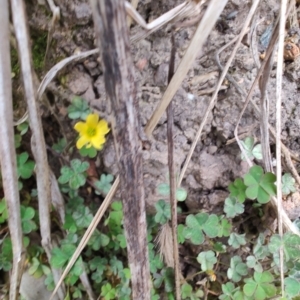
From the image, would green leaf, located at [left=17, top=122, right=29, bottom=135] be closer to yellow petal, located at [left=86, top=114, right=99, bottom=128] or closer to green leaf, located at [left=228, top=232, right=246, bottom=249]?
yellow petal, located at [left=86, top=114, right=99, bottom=128]

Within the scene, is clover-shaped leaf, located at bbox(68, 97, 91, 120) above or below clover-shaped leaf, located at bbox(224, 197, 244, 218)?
above

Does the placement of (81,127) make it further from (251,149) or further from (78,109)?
(251,149)

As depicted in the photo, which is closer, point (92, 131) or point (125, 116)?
point (125, 116)

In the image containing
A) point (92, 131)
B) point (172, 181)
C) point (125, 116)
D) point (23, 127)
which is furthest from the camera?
point (23, 127)

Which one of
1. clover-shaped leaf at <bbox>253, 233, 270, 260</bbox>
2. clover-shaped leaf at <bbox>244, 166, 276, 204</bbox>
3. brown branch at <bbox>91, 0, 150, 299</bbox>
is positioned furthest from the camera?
clover-shaped leaf at <bbox>253, 233, 270, 260</bbox>

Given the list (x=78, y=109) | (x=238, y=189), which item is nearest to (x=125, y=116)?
(x=78, y=109)

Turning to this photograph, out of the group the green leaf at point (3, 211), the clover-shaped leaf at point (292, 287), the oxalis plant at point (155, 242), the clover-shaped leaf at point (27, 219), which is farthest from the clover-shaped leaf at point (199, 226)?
the green leaf at point (3, 211)

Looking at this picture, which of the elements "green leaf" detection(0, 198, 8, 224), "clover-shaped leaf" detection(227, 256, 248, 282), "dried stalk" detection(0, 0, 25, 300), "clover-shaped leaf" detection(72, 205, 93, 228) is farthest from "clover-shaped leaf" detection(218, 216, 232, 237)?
"green leaf" detection(0, 198, 8, 224)
